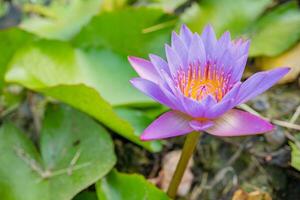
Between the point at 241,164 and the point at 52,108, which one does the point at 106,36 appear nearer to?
the point at 52,108

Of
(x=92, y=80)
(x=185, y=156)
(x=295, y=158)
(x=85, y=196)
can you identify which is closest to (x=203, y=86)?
(x=185, y=156)

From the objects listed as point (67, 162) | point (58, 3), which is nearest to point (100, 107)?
point (67, 162)

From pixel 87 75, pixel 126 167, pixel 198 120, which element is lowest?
pixel 126 167

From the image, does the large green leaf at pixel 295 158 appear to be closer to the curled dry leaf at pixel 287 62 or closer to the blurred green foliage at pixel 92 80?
the blurred green foliage at pixel 92 80

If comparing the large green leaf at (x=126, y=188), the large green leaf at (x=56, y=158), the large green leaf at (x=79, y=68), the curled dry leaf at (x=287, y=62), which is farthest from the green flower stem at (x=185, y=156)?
the curled dry leaf at (x=287, y=62)

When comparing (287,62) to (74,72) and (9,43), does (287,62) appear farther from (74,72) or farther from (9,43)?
(9,43)

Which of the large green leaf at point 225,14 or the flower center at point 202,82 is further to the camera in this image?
the large green leaf at point 225,14
